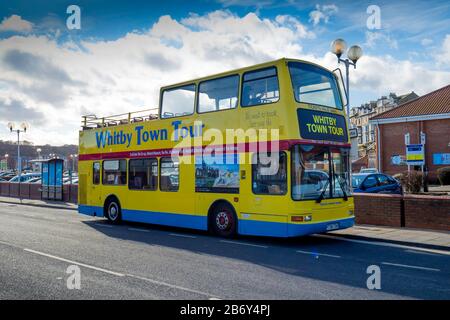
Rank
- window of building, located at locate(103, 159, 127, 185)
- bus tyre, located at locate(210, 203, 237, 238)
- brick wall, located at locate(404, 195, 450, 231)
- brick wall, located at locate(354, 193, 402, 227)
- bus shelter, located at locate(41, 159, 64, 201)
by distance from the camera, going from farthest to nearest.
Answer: bus shelter, located at locate(41, 159, 64, 201), window of building, located at locate(103, 159, 127, 185), brick wall, located at locate(354, 193, 402, 227), brick wall, located at locate(404, 195, 450, 231), bus tyre, located at locate(210, 203, 237, 238)

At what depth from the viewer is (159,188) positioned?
13.5 metres

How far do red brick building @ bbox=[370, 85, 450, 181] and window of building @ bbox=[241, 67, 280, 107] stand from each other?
1299 inches

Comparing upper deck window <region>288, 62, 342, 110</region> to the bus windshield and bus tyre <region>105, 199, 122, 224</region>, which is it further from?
bus tyre <region>105, 199, 122, 224</region>

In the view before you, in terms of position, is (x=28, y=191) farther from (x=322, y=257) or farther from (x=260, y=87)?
(x=322, y=257)

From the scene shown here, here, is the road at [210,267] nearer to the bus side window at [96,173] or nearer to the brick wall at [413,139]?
the bus side window at [96,173]

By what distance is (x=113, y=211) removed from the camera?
50.6ft

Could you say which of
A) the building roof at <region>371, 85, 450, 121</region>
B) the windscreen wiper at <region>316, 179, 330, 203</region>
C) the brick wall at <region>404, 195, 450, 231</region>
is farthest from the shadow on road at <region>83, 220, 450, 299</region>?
the building roof at <region>371, 85, 450, 121</region>

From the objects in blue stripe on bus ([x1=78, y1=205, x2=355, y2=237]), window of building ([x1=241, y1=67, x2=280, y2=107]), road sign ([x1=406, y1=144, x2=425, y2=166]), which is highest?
window of building ([x1=241, y1=67, x2=280, y2=107])

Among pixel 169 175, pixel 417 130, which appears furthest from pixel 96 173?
pixel 417 130

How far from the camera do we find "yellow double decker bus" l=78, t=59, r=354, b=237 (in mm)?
10055
